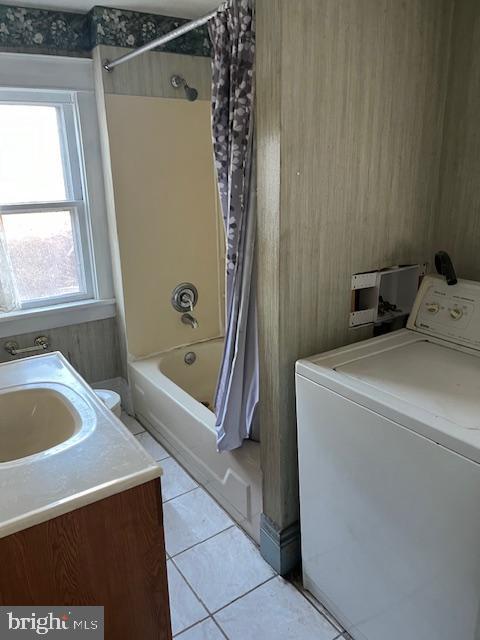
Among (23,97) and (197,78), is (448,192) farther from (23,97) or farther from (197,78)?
(23,97)

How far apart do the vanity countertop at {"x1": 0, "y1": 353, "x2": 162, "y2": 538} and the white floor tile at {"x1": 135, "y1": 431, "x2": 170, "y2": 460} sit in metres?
1.32

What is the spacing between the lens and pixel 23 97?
7.75ft

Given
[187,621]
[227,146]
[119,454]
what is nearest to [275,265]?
[227,146]

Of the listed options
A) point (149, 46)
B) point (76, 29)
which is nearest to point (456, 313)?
point (149, 46)

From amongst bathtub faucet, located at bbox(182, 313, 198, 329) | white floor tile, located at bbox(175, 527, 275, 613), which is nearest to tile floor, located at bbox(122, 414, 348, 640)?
white floor tile, located at bbox(175, 527, 275, 613)

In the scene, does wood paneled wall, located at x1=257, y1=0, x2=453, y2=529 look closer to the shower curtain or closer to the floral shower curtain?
the shower curtain

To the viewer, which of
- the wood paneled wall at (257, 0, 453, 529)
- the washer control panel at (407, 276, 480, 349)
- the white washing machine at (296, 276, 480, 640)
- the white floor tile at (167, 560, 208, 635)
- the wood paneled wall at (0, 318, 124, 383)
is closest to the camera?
the white washing machine at (296, 276, 480, 640)

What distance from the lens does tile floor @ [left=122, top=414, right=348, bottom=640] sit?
155cm

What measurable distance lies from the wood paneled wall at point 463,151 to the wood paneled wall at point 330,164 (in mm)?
34

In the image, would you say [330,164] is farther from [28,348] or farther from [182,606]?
[28,348]

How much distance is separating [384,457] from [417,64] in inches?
48.4

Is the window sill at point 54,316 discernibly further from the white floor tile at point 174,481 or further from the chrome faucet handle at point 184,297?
the white floor tile at point 174,481

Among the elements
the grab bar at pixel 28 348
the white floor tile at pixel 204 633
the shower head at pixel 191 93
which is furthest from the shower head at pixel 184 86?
the white floor tile at pixel 204 633

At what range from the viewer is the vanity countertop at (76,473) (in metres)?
0.91
